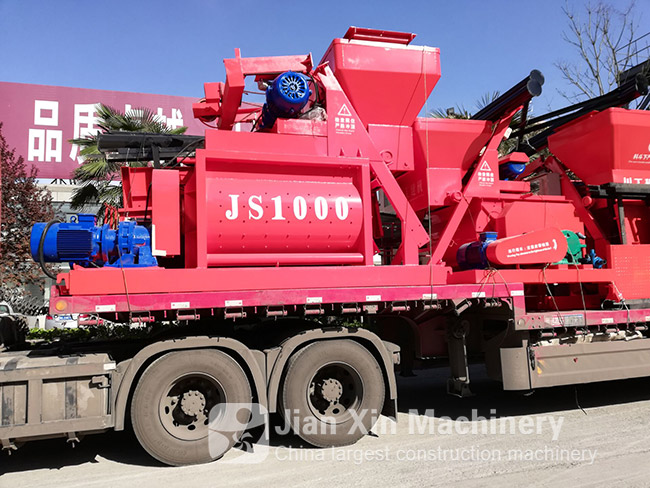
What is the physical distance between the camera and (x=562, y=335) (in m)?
6.20

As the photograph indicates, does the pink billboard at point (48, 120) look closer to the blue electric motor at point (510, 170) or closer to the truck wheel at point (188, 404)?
the blue electric motor at point (510, 170)

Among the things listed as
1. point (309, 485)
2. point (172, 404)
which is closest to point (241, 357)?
point (172, 404)

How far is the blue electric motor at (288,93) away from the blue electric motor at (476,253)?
111 inches

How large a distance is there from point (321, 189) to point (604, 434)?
4.26 meters

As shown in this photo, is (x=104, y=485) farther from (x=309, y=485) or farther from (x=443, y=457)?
(x=443, y=457)

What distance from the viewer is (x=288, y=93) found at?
5430 millimetres

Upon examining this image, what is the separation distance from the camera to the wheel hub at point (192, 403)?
4.84m

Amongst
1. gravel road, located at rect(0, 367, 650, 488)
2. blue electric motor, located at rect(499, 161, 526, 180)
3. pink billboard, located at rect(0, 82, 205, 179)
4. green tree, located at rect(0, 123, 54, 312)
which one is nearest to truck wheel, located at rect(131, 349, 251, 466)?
gravel road, located at rect(0, 367, 650, 488)

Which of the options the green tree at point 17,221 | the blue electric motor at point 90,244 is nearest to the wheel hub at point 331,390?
the blue electric motor at point 90,244

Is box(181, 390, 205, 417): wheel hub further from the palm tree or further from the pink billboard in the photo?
the pink billboard

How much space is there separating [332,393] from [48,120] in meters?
26.1

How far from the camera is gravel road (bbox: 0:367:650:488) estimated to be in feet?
14.0

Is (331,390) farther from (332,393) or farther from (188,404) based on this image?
(188,404)

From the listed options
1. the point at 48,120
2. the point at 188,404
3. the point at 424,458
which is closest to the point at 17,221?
the point at 188,404
